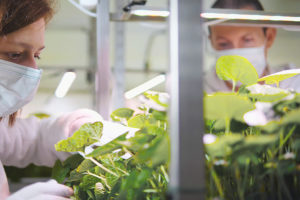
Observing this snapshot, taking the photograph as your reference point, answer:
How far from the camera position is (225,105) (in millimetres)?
410

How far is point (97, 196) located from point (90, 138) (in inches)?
4.8

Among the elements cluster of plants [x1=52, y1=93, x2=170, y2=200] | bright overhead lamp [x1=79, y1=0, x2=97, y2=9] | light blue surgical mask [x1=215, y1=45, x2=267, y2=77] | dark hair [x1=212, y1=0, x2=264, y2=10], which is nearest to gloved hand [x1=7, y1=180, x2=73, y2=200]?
cluster of plants [x1=52, y1=93, x2=170, y2=200]

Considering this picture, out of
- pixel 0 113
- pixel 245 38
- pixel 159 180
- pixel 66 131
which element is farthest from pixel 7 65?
pixel 245 38

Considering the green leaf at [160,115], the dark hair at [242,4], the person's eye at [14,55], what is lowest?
the green leaf at [160,115]

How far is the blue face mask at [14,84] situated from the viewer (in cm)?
101

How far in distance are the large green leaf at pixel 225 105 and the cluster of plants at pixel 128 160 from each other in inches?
2.5

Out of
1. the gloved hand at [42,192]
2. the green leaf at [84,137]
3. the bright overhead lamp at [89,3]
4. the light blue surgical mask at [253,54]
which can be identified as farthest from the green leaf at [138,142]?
the light blue surgical mask at [253,54]

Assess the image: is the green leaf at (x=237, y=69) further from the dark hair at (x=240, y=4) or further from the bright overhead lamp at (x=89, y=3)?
the dark hair at (x=240, y=4)

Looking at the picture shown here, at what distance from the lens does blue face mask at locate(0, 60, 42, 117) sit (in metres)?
1.01

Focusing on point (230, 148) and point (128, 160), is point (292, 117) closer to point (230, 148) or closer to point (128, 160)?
point (230, 148)

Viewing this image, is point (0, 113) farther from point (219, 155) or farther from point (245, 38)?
point (245, 38)

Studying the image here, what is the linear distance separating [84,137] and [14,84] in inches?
22.6

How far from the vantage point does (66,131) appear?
115 centimetres

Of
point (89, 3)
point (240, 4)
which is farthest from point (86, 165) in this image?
point (240, 4)
